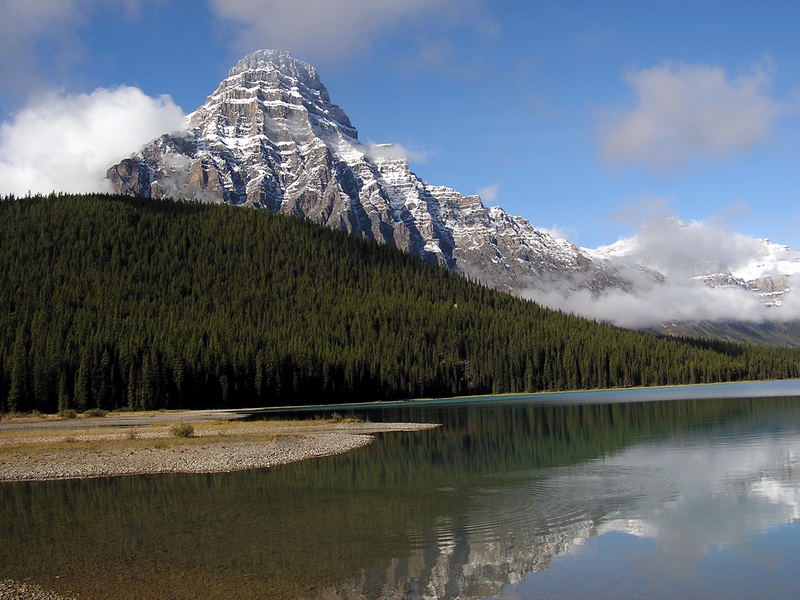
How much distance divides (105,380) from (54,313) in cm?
5334

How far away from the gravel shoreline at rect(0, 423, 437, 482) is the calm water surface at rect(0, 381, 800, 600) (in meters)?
3.42

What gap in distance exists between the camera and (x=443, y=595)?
24500 mm

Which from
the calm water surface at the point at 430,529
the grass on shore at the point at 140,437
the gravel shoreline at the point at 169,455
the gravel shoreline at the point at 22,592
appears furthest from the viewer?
the grass on shore at the point at 140,437

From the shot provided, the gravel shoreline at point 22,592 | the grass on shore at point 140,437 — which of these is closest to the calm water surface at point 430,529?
the gravel shoreline at point 22,592

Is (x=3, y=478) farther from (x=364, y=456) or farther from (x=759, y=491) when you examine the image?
(x=759, y=491)

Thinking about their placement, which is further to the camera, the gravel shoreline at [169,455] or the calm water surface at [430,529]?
the gravel shoreline at [169,455]

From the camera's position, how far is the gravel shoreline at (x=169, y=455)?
178 ft

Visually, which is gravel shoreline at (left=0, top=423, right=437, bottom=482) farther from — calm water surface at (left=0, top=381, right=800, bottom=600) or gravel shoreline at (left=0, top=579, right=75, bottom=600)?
gravel shoreline at (left=0, top=579, right=75, bottom=600)

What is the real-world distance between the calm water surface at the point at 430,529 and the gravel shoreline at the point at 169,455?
3419 millimetres

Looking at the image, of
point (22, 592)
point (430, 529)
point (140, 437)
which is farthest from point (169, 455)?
point (22, 592)

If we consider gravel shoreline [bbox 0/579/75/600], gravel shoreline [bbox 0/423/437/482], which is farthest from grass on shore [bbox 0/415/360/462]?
gravel shoreline [bbox 0/579/75/600]

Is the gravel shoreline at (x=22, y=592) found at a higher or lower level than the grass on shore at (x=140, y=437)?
lower

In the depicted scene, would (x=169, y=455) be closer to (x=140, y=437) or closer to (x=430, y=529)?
(x=140, y=437)

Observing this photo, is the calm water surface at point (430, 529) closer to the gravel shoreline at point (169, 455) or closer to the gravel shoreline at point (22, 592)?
the gravel shoreline at point (22, 592)
